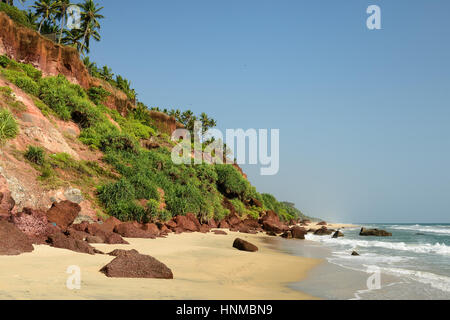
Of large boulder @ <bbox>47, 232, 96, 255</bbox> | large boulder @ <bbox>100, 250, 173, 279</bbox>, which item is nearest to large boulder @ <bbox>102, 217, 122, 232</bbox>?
large boulder @ <bbox>47, 232, 96, 255</bbox>

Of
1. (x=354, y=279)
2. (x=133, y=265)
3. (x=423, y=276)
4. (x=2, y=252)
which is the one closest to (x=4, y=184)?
(x=2, y=252)

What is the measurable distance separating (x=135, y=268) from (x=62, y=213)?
6545 mm

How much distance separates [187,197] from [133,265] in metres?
16.5

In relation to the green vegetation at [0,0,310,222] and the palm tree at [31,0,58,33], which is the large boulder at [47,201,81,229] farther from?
the palm tree at [31,0,58,33]

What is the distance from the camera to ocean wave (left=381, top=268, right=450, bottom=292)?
7.46 meters

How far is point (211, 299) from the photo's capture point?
489cm

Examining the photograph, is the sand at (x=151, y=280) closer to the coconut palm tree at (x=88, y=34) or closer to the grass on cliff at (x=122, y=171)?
the grass on cliff at (x=122, y=171)

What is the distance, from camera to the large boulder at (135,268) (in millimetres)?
5934

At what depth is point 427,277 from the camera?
8.48 meters

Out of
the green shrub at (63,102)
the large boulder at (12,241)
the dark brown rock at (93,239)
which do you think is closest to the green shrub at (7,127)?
the green shrub at (63,102)

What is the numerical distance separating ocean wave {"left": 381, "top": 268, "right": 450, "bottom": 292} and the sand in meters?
2.66

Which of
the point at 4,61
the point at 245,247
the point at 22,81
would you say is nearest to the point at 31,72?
the point at 4,61

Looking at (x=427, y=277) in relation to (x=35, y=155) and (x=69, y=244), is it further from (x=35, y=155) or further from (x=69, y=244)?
(x=35, y=155)
